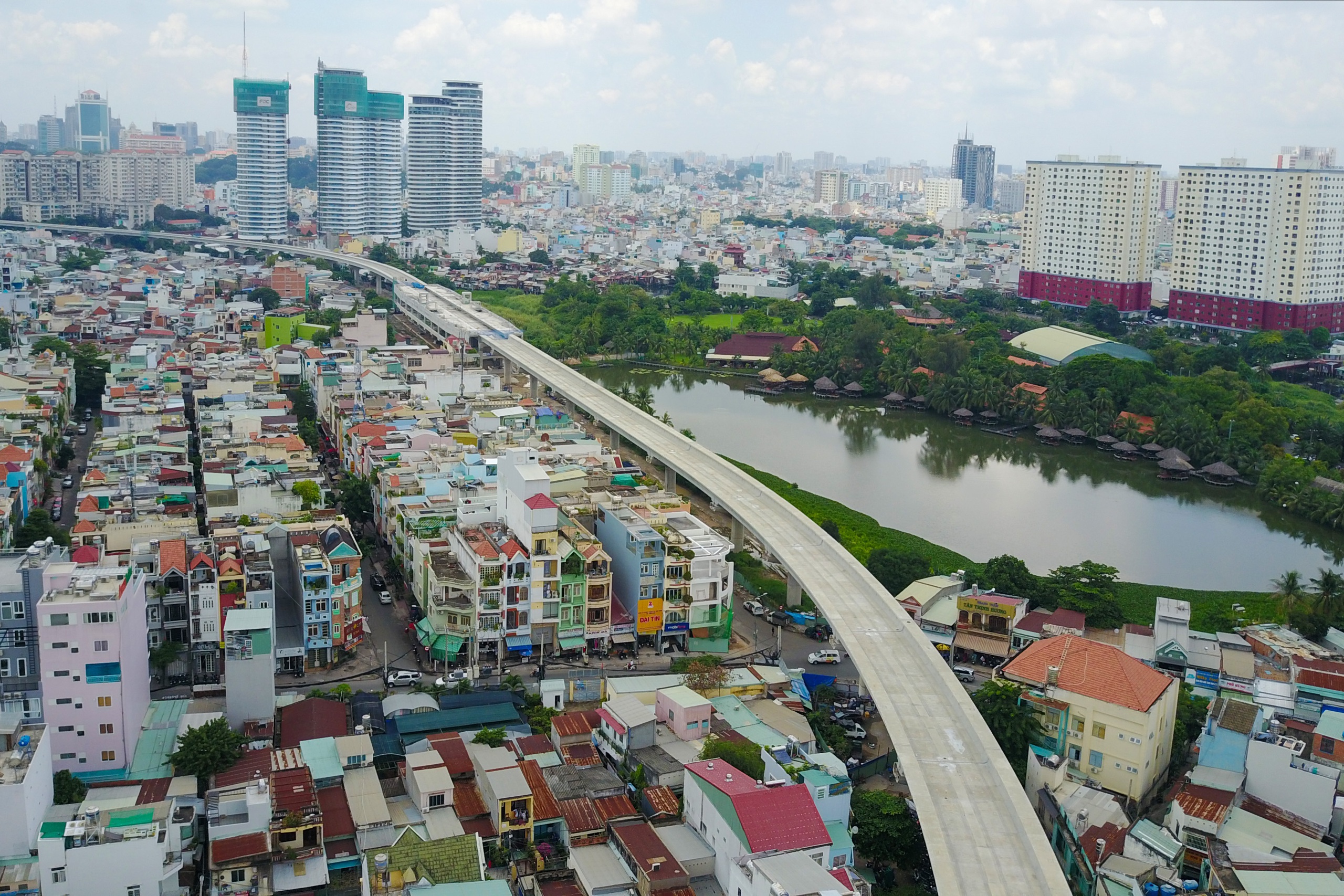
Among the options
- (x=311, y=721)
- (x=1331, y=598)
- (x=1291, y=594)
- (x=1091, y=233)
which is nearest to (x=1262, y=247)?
(x=1091, y=233)

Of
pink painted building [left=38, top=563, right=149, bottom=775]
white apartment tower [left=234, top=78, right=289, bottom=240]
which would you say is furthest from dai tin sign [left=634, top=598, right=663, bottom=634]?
white apartment tower [left=234, top=78, right=289, bottom=240]

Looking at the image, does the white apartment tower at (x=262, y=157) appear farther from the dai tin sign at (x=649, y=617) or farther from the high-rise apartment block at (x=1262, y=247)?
the dai tin sign at (x=649, y=617)

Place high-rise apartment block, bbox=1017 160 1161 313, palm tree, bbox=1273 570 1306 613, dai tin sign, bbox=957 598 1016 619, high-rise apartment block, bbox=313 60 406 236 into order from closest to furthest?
1. dai tin sign, bbox=957 598 1016 619
2. palm tree, bbox=1273 570 1306 613
3. high-rise apartment block, bbox=1017 160 1161 313
4. high-rise apartment block, bbox=313 60 406 236

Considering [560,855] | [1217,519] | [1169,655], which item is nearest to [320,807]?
[560,855]

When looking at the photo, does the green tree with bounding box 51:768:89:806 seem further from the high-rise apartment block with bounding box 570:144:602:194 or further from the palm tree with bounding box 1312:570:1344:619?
the high-rise apartment block with bounding box 570:144:602:194

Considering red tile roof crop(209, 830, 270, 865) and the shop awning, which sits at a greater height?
the shop awning

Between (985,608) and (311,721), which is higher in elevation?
(985,608)

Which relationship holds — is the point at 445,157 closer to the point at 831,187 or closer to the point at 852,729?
the point at 831,187

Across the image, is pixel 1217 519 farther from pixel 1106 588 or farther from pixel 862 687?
pixel 862 687
